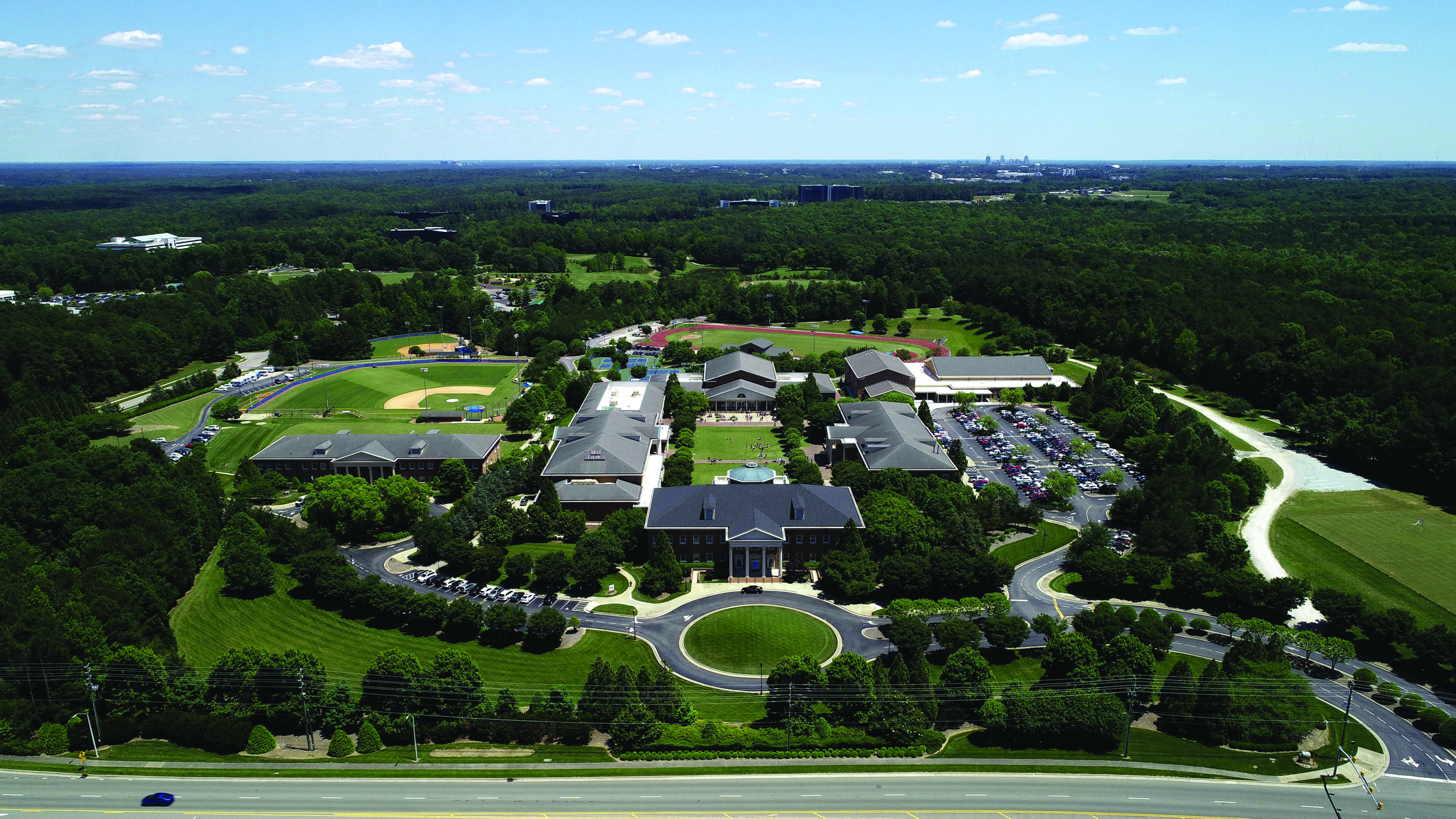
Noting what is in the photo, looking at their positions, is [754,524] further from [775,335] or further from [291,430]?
[775,335]

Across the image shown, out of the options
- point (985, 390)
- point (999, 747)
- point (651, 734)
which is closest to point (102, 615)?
point (651, 734)

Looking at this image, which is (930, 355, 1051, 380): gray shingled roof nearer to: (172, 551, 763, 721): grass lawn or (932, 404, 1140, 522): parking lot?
(932, 404, 1140, 522): parking lot

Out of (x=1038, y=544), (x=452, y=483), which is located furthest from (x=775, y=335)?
(x=1038, y=544)

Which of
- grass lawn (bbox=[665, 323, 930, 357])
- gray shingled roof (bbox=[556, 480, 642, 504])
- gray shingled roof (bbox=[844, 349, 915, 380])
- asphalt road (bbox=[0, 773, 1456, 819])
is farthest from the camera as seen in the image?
grass lawn (bbox=[665, 323, 930, 357])

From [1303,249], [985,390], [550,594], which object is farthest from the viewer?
[1303,249]

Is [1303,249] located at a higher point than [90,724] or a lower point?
higher

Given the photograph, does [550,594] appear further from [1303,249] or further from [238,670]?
[1303,249]

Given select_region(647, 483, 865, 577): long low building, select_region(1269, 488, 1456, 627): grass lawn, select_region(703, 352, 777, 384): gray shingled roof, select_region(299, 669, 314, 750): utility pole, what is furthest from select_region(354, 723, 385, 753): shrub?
select_region(703, 352, 777, 384): gray shingled roof
